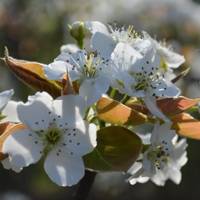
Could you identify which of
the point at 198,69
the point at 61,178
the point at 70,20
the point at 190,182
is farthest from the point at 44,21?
the point at 61,178

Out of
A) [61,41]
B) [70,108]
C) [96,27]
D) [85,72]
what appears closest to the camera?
[70,108]

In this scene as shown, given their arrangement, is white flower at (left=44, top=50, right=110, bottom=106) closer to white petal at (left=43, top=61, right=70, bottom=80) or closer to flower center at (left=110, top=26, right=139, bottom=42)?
white petal at (left=43, top=61, right=70, bottom=80)

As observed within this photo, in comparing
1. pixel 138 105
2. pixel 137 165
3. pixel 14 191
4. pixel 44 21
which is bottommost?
pixel 14 191

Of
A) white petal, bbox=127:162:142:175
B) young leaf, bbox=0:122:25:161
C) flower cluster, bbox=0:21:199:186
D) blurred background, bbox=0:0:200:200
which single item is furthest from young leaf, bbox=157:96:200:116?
blurred background, bbox=0:0:200:200

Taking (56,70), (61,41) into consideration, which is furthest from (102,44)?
(61,41)

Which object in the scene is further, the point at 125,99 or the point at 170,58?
the point at 170,58

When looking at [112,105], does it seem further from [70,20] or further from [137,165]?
[70,20]

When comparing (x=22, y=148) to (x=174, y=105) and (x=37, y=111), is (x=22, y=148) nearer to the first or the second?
(x=37, y=111)
